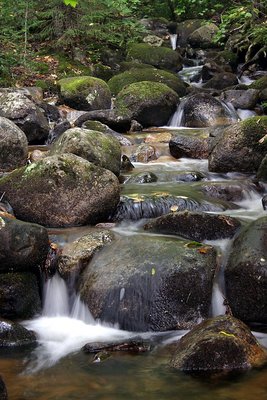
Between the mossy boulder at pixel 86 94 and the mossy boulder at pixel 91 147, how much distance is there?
5.02 meters

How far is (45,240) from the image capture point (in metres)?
5.79

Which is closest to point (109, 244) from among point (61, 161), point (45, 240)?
point (45, 240)

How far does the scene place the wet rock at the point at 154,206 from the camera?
7.09m

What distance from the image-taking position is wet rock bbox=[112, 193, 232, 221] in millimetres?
7094

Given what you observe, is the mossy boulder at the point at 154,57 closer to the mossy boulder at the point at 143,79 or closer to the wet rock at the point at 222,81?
the wet rock at the point at 222,81

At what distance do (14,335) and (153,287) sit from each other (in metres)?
1.35

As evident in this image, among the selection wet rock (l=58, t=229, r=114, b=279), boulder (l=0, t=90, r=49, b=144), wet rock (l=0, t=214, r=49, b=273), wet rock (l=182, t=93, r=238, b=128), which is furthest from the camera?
wet rock (l=182, t=93, r=238, b=128)

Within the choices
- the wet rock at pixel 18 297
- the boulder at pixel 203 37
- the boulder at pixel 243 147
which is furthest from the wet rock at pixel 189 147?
the boulder at pixel 203 37

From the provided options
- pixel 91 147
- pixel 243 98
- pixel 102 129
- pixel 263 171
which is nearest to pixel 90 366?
pixel 91 147

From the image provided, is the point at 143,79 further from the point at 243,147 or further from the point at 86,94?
the point at 243,147

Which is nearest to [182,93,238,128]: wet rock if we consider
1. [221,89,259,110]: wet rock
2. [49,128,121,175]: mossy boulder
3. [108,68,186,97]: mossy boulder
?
[221,89,259,110]: wet rock

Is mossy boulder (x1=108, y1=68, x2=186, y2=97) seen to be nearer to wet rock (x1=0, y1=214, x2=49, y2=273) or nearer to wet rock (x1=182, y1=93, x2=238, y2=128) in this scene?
wet rock (x1=182, y1=93, x2=238, y2=128)

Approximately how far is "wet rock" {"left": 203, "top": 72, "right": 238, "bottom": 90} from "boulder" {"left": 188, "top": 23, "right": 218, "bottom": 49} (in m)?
5.13

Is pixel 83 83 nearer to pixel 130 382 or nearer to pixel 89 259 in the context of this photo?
pixel 89 259
